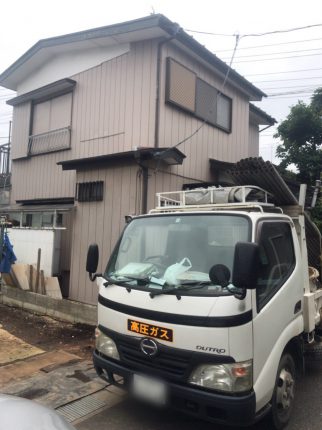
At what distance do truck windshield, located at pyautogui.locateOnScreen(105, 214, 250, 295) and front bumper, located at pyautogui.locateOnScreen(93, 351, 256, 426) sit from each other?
787 millimetres

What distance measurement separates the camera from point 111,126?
349 inches

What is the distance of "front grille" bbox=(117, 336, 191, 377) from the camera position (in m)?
3.26

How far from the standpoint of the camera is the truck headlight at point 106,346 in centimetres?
379

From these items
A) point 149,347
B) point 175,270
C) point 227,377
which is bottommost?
point 227,377

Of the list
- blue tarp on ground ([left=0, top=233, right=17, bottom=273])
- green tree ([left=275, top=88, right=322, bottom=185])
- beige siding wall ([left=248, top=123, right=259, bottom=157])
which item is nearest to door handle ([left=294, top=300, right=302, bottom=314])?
blue tarp on ground ([left=0, top=233, right=17, bottom=273])

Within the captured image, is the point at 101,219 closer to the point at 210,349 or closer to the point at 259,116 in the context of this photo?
the point at 210,349

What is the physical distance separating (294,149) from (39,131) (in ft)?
29.2

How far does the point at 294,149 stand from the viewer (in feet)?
47.1

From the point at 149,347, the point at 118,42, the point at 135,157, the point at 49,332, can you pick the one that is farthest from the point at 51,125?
the point at 149,347

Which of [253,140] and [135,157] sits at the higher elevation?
[253,140]

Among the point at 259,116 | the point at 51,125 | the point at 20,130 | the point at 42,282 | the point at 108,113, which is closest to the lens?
the point at 42,282

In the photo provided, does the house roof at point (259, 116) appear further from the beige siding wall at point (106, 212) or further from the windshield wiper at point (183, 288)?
the windshield wiper at point (183, 288)

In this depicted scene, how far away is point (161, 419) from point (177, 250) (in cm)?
167

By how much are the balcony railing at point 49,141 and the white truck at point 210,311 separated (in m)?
6.15
